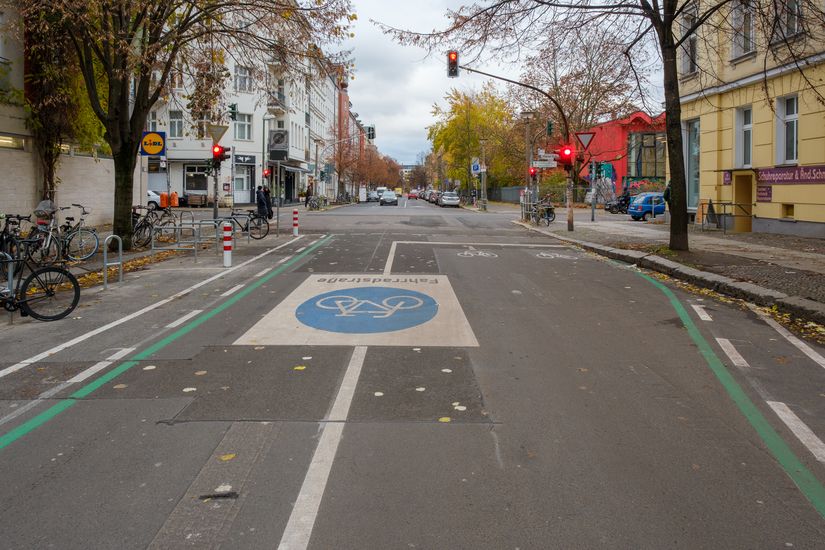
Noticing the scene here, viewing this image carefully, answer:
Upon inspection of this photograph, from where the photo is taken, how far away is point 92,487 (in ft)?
12.8

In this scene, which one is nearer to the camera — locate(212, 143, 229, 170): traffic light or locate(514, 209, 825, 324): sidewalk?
locate(514, 209, 825, 324): sidewalk

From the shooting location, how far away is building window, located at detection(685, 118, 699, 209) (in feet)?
92.2

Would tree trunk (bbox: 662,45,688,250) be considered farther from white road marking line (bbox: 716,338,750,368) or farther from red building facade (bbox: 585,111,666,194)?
red building facade (bbox: 585,111,666,194)

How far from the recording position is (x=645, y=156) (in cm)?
6212

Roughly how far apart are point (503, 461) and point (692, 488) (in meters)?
1.07

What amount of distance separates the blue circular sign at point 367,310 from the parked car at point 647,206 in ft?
98.5

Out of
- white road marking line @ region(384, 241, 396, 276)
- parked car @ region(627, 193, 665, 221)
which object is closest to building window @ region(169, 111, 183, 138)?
parked car @ region(627, 193, 665, 221)

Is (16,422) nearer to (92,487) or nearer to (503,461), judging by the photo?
(92,487)

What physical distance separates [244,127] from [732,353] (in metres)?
56.5

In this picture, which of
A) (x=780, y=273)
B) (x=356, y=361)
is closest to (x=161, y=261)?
(x=356, y=361)

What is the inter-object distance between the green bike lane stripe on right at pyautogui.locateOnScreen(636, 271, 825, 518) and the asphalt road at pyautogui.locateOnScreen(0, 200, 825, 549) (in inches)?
0.9

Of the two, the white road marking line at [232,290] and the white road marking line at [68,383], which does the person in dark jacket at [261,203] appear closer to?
the white road marking line at [232,290]

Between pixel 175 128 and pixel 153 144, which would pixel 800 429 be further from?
pixel 175 128

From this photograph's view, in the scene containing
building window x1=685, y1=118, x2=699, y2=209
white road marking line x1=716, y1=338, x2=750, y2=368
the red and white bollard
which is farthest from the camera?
building window x1=685, y1=118, x2=699, y2=209
